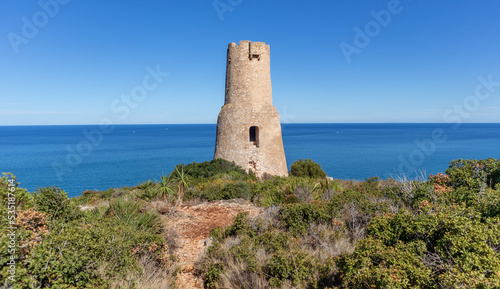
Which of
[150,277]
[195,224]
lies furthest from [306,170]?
[150,277]

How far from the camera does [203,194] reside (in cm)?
1010

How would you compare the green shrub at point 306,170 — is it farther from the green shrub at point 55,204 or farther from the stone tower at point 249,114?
the green shrub at point 55,204

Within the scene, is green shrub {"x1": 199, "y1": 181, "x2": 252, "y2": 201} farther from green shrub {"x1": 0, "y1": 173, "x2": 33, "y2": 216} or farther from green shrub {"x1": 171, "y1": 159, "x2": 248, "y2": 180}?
green shrub {"x1": 0, "y1": 173, "x2": 33, "y2": 216}

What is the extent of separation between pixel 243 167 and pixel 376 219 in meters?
10.4

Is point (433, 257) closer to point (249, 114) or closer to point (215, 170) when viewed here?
point (215, 170)

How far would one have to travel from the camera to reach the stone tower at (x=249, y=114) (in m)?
14.5

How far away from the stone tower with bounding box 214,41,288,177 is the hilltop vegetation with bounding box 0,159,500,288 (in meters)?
7.88

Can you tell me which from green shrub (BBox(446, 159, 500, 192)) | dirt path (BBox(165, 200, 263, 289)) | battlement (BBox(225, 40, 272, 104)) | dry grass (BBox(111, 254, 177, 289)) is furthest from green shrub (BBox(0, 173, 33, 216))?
battlement (BBox(225, 40, 272, 104))

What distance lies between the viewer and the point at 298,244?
5.16 metres

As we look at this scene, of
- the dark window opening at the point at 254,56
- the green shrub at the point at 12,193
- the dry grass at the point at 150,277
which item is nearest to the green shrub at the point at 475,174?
the dry grass at the point at 150,277

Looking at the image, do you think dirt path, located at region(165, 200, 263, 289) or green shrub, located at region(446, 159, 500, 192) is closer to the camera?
dirt path, located at region(165, 200, 263, 289)

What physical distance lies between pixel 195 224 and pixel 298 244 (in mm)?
3175

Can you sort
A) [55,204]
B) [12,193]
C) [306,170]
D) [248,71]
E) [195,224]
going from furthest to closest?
[306,170] < [248,71] < [195,224] < [55,204] < [12,193]

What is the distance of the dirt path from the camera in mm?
5017
